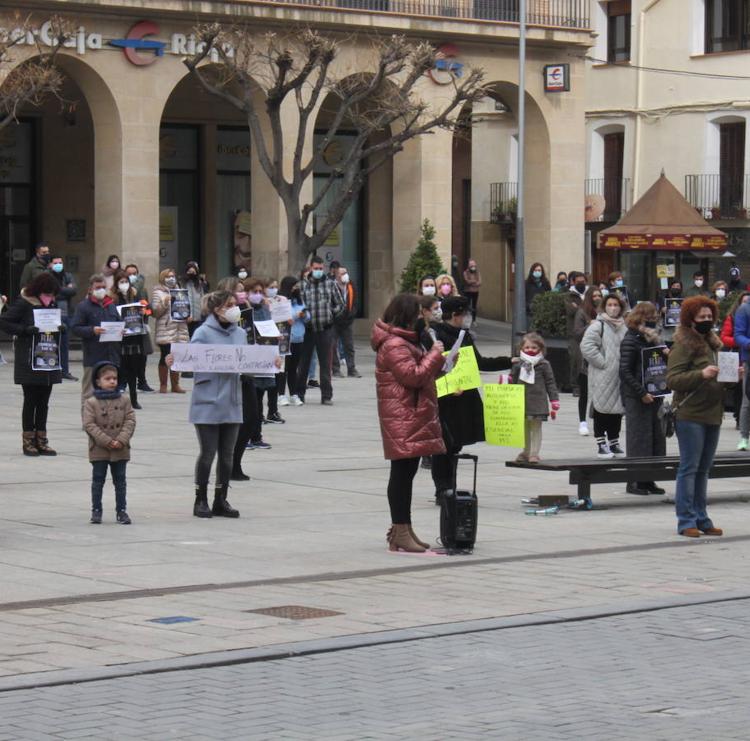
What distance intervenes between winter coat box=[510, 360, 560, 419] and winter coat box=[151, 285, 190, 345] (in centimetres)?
948

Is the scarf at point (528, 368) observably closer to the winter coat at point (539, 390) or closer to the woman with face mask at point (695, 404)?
the winter coat at point (539, 390)

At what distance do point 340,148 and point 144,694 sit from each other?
34.5 metres

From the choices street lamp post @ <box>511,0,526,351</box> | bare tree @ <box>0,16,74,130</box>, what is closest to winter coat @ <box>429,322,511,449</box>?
bare tree @ <box>0,16,74,130</box>

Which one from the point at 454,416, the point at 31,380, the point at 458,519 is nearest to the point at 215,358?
the point at 454,416

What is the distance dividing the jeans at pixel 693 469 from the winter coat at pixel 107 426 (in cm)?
398

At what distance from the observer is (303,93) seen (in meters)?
37.2

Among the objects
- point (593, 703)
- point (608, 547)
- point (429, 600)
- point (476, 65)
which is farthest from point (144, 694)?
point (476, 65)

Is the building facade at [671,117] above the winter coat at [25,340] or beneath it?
above

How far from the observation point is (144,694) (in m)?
8.02

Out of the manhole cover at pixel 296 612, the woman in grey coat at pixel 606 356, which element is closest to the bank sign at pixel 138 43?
the woman in grey coat at pixel 606 356

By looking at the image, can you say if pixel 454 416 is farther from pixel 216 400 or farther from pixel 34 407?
pixel 34 407

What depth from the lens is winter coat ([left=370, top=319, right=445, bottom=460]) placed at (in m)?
12.1

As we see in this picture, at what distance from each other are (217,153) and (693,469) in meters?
29.3

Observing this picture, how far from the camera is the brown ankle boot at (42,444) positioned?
17.9 m
